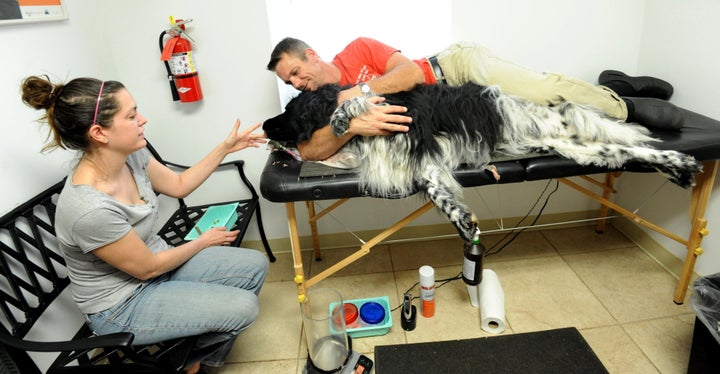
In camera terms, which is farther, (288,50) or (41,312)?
(288,50)

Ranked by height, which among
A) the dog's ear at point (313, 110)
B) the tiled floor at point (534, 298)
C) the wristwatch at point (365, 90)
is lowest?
the tiled floor at point (534, 298)

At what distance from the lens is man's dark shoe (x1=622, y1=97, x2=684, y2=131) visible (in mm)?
1703

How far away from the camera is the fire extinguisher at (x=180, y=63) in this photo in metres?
1.98

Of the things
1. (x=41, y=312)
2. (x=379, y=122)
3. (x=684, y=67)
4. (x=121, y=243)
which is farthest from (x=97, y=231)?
(x=684, y=67)

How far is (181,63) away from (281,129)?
0.76 m

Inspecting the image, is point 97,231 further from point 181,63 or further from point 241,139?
point 181,63

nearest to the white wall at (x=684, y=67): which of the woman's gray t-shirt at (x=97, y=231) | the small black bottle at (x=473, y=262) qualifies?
the small black bottle at (x=473, y=262)

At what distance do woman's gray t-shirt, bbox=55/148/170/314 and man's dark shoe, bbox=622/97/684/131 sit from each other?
6.87 ft

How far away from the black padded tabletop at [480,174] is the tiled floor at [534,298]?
0.78 m

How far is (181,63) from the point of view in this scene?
200cm

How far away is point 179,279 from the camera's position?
1.62 m

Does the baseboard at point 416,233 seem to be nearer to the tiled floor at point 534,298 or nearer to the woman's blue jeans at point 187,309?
the tiled floor at point 534,298

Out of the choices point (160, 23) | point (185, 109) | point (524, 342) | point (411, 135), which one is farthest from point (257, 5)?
point (524, 342)

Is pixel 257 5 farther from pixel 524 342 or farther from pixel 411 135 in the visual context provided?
pixel 524 342
